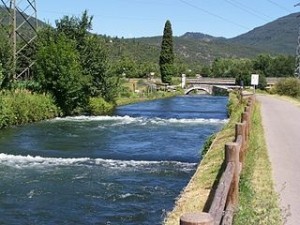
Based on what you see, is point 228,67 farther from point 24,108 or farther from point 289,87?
point 24,108

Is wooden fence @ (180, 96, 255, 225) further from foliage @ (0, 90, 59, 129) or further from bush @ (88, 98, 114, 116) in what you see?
bush @ (88, 98, 114, 116)

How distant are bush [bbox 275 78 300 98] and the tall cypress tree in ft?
130

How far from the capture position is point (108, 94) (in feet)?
172

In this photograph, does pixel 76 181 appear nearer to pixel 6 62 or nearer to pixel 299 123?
pixel 299 123

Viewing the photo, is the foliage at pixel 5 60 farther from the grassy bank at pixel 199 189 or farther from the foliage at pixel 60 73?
the grassy bank at pixel 199 189

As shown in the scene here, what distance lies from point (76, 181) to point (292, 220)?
370 inches

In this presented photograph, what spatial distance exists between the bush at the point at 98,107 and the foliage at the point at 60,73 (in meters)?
3.21

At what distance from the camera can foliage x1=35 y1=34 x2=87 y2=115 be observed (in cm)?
4281

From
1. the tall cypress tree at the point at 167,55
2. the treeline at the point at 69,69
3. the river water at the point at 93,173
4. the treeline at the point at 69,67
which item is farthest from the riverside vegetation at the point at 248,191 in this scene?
the tall cypress tree at the point at 167,55

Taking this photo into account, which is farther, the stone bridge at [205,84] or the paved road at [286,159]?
the stone bridge at [205,84]

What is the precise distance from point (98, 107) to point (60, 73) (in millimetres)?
6192

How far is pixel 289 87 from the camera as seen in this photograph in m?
58.4

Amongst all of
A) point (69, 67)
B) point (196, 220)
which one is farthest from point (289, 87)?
point (196, 220)

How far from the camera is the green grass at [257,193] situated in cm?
807
